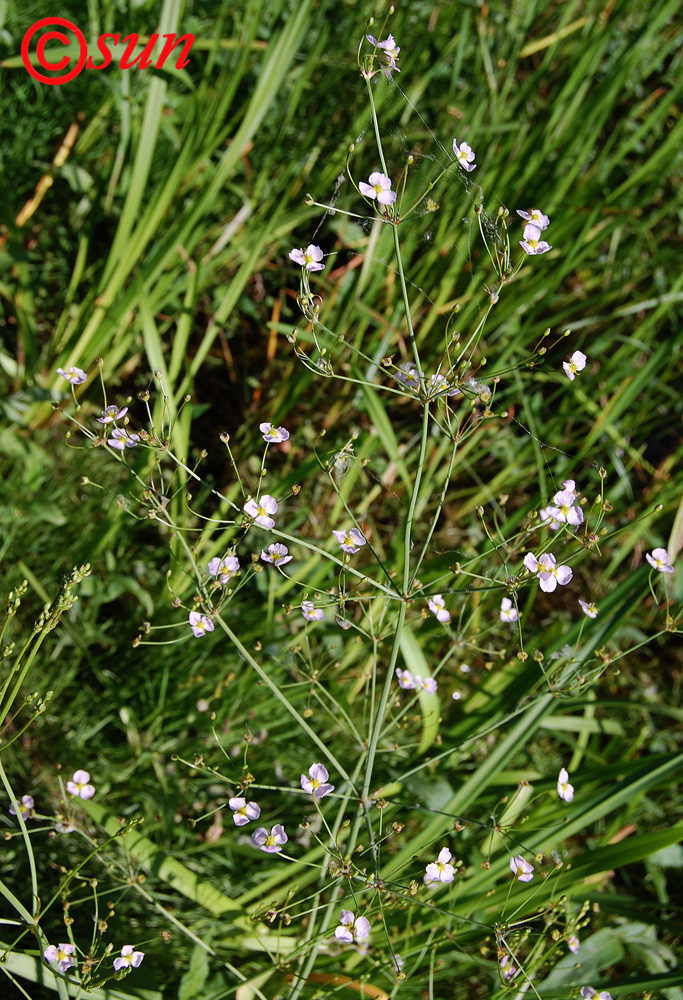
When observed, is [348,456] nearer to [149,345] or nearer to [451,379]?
[451,379]

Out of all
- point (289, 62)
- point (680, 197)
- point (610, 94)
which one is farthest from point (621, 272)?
point (289, 62)

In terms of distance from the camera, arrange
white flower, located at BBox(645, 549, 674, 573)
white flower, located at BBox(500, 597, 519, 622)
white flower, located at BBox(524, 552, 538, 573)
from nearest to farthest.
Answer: white flower, located at BBox(524, 552, 538, 573), white flower, located at BBox(645, 549, 674, 573), white flower, located at BBox(500, 597, 519, 622)

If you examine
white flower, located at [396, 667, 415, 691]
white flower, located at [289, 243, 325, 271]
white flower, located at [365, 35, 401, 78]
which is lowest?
white flower, located at [396, 667, 415, 691]

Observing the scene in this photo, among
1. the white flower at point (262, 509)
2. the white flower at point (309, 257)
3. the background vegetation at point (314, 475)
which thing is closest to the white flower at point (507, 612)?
the background vegetation at point (314, 475)

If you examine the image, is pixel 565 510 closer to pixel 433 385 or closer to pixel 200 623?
pixel 433 385

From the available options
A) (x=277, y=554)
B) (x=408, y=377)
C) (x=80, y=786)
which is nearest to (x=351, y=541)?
Answer: (x=277, y=554)

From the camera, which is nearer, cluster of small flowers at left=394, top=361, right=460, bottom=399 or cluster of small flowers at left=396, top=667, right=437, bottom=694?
cluster of small flowers at left=394, top=361, right=460, bottom=399

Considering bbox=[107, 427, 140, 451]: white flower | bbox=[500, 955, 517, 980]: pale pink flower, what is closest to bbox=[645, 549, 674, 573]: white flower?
bbox=[500, 955, 517, 980]: pale pink flower

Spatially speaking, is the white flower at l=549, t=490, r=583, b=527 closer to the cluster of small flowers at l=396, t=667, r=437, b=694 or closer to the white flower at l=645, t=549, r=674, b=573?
the white flower at l=645, t=549, r=674, b=573
